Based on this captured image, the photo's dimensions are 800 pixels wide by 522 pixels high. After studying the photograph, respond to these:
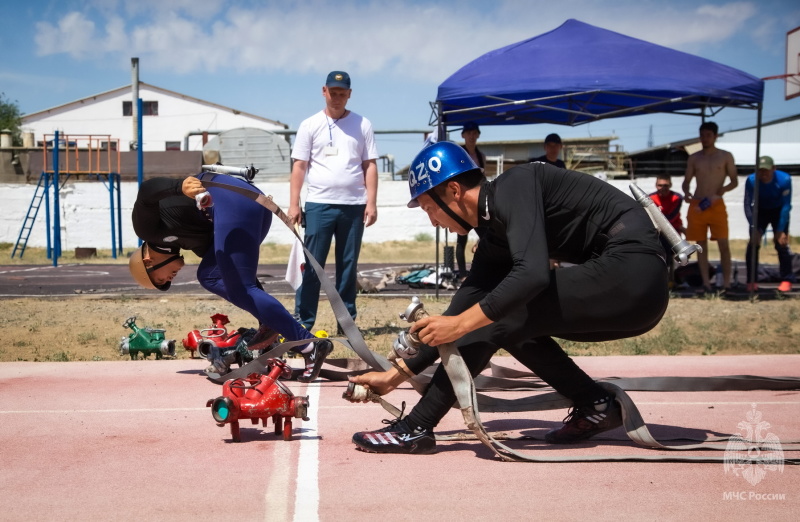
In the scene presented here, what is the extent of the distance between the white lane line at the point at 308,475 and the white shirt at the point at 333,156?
3.00 metres

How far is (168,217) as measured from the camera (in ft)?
18.9

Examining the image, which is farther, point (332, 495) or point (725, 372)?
point (725, 372)

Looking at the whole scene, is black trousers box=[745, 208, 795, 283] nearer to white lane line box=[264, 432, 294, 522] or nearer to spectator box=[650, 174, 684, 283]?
spectator box=[650, 174, 684, 283]

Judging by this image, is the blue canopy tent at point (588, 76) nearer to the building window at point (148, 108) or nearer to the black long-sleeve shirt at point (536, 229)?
the black long-sleeve shirt at point (536, 229)

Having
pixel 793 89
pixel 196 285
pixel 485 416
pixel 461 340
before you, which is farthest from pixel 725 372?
pixel 793 89

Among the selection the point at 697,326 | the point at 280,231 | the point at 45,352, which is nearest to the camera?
the point at 45,352

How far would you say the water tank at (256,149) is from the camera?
39.3 m

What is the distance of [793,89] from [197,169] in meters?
23.7

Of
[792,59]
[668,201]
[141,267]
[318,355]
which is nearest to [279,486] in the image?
[318,355]

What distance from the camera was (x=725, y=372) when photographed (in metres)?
6.56

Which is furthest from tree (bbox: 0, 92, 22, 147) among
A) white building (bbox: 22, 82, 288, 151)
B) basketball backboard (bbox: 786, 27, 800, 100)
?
basketball backboard (bbox: 786, 27, 800, 100)

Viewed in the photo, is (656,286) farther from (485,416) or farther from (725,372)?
(725,372)

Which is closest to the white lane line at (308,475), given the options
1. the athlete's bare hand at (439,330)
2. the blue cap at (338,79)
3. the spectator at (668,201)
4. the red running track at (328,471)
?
the red running track at (328,471)

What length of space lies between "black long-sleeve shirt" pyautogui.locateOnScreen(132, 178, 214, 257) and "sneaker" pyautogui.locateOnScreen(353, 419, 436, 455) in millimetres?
2348
